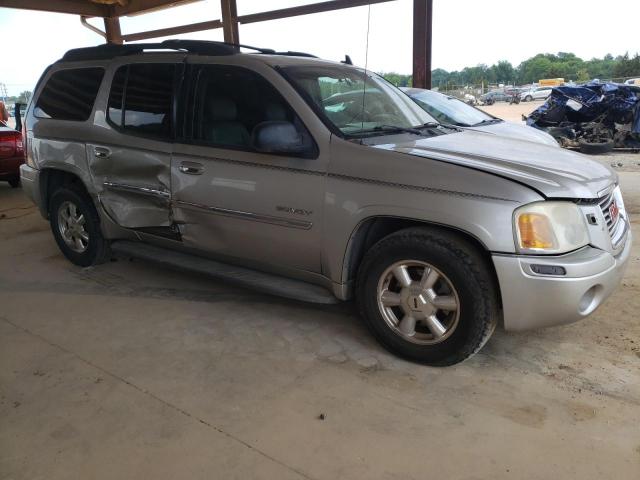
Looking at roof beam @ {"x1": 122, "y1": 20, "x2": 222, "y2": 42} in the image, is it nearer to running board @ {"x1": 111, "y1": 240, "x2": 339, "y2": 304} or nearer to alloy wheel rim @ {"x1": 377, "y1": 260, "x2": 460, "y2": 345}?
running board @ {"x1": 111, "y1": 240, "x2": 339, "y2": 304}

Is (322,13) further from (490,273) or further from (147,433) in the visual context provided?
(147,433)

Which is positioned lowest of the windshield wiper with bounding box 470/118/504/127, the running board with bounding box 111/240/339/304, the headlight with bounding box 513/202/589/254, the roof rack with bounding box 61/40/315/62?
the running board with bounding box 111/240/339/304

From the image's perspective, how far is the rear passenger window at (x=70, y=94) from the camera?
4.20 metres

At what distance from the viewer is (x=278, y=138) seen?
294 centimetres

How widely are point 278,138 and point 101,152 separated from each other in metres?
1.88

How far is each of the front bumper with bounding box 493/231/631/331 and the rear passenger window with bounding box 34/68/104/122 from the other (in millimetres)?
3492

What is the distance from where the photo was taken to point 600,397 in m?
2.58

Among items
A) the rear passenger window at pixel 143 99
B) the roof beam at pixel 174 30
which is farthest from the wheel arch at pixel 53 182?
the roof beam at pixel 174 30

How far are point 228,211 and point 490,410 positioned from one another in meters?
1.99

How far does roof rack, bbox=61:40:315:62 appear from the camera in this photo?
350cm

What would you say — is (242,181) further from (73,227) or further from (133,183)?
(73,227)

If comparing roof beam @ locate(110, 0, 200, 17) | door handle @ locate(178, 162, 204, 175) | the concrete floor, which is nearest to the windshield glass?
the concrete floor

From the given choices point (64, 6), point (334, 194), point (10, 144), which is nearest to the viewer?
point (334, 194)

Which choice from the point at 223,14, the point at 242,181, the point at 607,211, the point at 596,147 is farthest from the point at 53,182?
the point at 596,147
